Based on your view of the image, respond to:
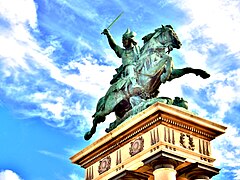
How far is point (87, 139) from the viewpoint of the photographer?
889 inches

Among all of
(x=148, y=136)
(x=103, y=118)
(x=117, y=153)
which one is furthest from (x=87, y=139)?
(x=148, y=136)

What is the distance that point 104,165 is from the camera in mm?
20297

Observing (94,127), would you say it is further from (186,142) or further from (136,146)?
(186,142)

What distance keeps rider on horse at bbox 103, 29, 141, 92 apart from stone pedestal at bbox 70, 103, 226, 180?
2323 mm

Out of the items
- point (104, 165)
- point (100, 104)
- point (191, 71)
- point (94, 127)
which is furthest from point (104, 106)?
point (191, 71)

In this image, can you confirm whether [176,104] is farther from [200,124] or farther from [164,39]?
[164,39]

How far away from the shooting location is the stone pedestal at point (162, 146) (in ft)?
59.2

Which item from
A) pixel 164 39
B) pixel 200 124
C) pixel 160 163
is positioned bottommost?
pixel 160 163

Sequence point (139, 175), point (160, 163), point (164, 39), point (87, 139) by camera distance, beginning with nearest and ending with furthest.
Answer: point (160, 163) → point (139, 175) → point (164, 39) → point (87, 139)

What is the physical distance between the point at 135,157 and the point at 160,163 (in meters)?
1.16

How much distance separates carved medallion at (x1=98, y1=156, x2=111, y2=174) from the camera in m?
20.1

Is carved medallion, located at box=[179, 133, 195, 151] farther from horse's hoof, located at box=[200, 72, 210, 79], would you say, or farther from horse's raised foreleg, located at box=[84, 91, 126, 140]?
horse's raised foreleg, located at box=[84, 91, 126, 140]

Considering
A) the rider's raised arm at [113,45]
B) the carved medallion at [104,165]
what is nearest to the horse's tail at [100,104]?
the rider's raised arm at [113,45]


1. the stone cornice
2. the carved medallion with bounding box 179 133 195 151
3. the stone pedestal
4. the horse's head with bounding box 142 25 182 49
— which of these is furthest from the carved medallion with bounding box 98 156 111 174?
the horse's head with bounding box 142 25 182 49
